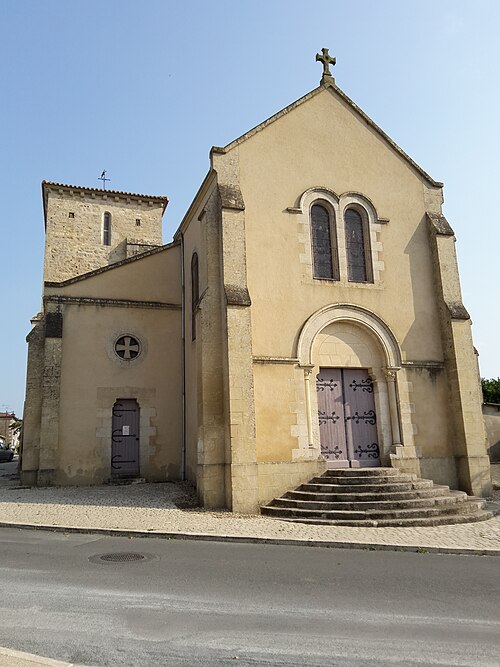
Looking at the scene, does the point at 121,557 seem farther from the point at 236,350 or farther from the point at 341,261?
the point at 341,261

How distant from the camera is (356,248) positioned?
1409 centimetres

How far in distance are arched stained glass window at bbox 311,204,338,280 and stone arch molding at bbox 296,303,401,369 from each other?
92 centimetres

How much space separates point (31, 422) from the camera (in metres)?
15.9

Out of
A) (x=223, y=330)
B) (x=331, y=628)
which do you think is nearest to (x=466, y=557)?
(x=331, y=628)

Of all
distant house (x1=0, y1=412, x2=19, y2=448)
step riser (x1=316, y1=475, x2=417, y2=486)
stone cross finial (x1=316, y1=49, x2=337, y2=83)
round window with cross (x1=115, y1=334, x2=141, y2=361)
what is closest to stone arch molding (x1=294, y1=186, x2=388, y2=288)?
stone cross finial (x1=316, y1=49, x2=337, y2=83)

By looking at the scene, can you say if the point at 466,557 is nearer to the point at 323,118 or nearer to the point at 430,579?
the point at 430,579

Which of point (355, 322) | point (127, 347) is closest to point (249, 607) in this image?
point (355, 322)

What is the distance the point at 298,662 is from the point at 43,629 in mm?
2129

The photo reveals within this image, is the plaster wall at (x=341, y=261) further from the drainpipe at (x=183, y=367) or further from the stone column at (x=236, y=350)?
the drainpipe at (x=183, y=367)

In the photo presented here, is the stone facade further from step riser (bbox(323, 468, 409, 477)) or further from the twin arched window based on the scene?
step riser (bbox(323, 468, 409, 477))

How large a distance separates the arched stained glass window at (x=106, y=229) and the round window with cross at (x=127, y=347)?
343 inches

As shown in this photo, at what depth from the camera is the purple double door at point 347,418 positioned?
41.7 ft

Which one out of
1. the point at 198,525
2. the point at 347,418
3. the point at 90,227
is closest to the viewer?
the point at 198,525

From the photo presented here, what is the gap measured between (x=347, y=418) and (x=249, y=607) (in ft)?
26.9
